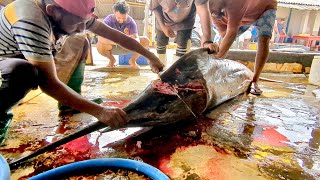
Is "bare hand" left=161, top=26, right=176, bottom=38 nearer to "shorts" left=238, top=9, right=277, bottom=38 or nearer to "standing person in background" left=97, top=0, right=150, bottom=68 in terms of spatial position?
"standing person in background" left=97, top=0, right=150, bottom=68

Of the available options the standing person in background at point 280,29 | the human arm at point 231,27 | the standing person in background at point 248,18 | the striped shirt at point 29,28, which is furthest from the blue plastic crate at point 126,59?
the standing person in background at point 280,29

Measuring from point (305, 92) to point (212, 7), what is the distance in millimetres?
2424

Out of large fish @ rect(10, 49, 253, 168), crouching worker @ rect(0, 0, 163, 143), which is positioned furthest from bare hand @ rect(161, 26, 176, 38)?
crouching worker @ rect(0, 0, 163, 143)

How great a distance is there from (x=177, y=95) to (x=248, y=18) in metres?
2.52

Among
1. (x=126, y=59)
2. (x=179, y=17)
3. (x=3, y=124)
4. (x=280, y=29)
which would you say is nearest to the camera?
(x=3, y=124)

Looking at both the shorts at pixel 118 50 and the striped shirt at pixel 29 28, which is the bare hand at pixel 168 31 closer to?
A: the shorts at pixel 118 50

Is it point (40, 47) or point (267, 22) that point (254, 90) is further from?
point (40, 47)

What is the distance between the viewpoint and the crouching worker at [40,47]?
1.49 metres

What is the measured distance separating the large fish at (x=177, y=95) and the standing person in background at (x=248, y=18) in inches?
35.3

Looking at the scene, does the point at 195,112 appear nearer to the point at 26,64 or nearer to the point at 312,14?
the point at 26,64

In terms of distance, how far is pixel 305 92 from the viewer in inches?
163

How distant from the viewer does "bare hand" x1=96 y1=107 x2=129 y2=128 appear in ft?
5.10

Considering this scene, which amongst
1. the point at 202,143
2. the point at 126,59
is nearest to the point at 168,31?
the point at 126,59

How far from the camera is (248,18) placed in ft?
12.2
